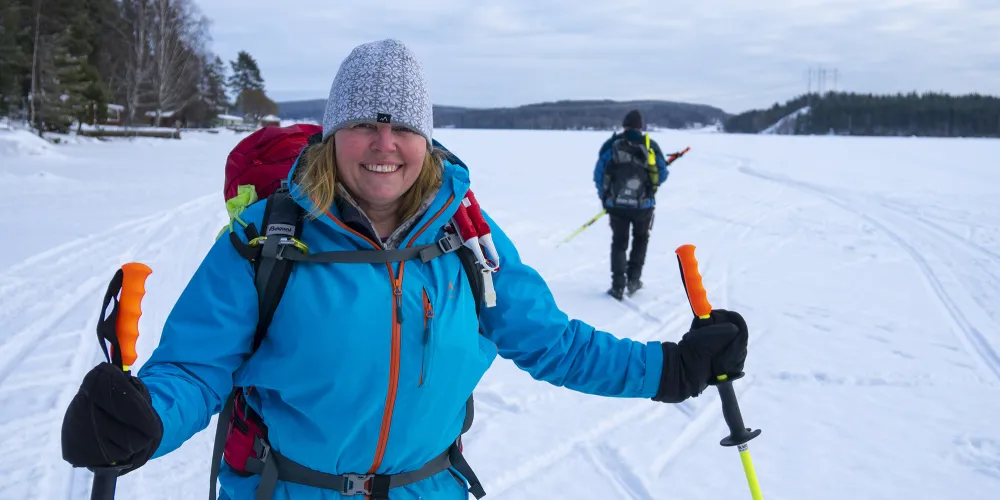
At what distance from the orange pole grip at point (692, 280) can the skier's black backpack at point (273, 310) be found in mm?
503

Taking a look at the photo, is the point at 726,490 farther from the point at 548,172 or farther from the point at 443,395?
the point at 548,172

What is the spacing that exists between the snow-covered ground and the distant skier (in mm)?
375

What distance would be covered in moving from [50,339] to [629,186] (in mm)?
4704

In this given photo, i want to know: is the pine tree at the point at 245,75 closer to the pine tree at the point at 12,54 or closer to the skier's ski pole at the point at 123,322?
the pine tree at the point at 12,54

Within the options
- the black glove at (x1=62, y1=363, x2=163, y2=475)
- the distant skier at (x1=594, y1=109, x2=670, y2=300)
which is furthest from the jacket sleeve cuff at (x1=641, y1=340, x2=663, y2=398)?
the distant skier at (x1=594, y1=109, x2=670, y2=300)

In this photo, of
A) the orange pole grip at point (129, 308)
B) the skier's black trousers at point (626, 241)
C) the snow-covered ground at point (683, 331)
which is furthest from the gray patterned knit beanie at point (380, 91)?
the skier's black trousers at point (626, 241)

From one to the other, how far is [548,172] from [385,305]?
20.4m

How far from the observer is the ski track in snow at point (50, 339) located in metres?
3.27

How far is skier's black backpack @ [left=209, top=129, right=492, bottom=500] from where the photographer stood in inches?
58.9

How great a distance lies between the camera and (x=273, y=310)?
150cm

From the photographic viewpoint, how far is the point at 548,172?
71.1 ft

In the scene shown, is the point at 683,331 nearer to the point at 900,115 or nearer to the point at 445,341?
the point at 445,341

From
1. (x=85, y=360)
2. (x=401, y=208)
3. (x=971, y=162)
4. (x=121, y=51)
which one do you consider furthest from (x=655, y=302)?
(x=121, y=51)

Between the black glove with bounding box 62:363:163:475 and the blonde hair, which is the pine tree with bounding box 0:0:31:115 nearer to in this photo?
the blonde hair
